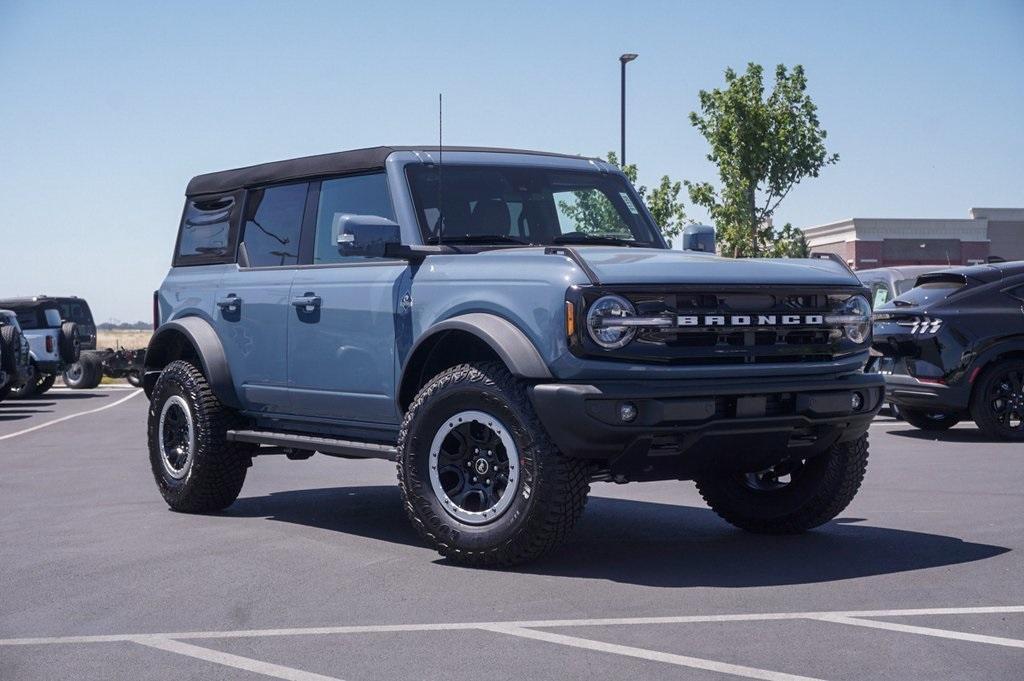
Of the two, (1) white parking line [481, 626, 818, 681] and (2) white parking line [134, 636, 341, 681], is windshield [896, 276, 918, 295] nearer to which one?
(1) white parking line [481, 626, 818, 681]

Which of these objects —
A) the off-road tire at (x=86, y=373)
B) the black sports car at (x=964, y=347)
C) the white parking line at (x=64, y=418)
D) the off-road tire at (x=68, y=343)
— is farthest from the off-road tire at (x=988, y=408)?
the off-road tire at (x=86, y=373)

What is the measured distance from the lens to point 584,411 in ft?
20.7

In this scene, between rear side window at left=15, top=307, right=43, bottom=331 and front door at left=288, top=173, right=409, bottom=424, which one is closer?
front door at left=288, top=173, right=409, bottom=424

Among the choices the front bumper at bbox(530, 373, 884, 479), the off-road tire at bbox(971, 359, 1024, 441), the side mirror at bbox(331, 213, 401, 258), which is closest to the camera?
the front bumper at bbox(530, 373, 884, 479)

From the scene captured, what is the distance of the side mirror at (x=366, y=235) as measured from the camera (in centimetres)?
734

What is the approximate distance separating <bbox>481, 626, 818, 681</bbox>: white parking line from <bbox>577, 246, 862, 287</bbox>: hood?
177 centimetres

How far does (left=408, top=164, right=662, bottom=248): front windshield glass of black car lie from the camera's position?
791 centimetres

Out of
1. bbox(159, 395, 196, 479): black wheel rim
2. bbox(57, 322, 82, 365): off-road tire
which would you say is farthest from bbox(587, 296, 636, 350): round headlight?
bbox(57, 322, 82, 365): off-road tire

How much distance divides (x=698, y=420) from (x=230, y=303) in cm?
→ 370

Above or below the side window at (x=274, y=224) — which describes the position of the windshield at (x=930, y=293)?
below

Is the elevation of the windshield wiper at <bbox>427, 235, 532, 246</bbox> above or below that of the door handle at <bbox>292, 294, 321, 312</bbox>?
above

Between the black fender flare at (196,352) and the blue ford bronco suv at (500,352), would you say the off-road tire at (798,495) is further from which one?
the black fender flare at (196,352)

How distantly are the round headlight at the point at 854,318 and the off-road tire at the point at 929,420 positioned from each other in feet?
27.6

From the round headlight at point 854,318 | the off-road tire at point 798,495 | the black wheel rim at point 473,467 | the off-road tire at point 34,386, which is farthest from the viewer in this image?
the off-road tire at point 34,386
